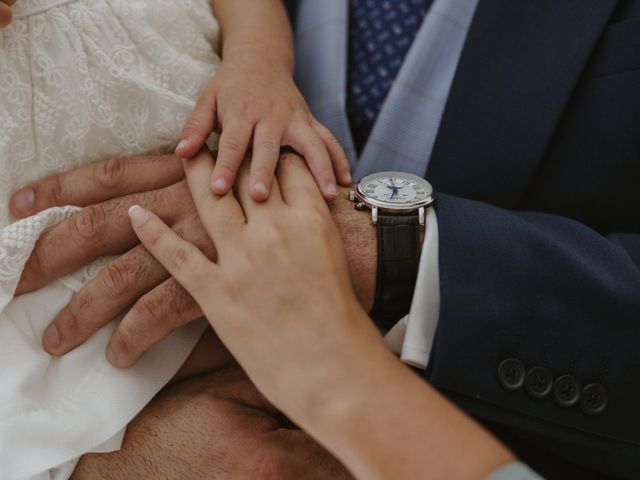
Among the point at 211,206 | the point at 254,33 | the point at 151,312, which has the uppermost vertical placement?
the point at 254,33

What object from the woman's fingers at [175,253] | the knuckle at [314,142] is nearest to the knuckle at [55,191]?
the woman's fingers at [175,253]

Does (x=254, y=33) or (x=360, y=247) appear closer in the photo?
(x=360, y=247)

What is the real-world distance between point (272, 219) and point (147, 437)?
338mm

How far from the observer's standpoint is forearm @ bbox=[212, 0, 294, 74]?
110cm

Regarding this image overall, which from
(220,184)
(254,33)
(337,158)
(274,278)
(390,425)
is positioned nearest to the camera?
(390,425)

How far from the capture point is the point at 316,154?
976 millimetres

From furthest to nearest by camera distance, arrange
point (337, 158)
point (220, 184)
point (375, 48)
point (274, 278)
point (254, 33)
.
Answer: point (375, 48)
point (254, 33)
point (337, 158)
point (220, 184)
point (274, 278)

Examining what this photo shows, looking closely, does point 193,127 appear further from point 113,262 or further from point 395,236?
point 395,236

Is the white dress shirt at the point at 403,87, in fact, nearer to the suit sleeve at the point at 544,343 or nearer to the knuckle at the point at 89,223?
the suit sleeve at the point at 544,343

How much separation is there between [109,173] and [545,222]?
618 mm

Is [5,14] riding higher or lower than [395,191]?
higher

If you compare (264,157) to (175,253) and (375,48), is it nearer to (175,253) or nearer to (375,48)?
(175,253)

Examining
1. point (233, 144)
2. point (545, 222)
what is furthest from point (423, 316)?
point (233, 144)

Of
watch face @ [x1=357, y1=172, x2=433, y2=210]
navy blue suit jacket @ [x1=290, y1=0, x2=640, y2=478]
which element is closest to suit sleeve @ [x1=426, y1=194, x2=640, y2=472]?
navy blue suit jacket @ [x1=290, y1=0, x2=640, y2=478]
